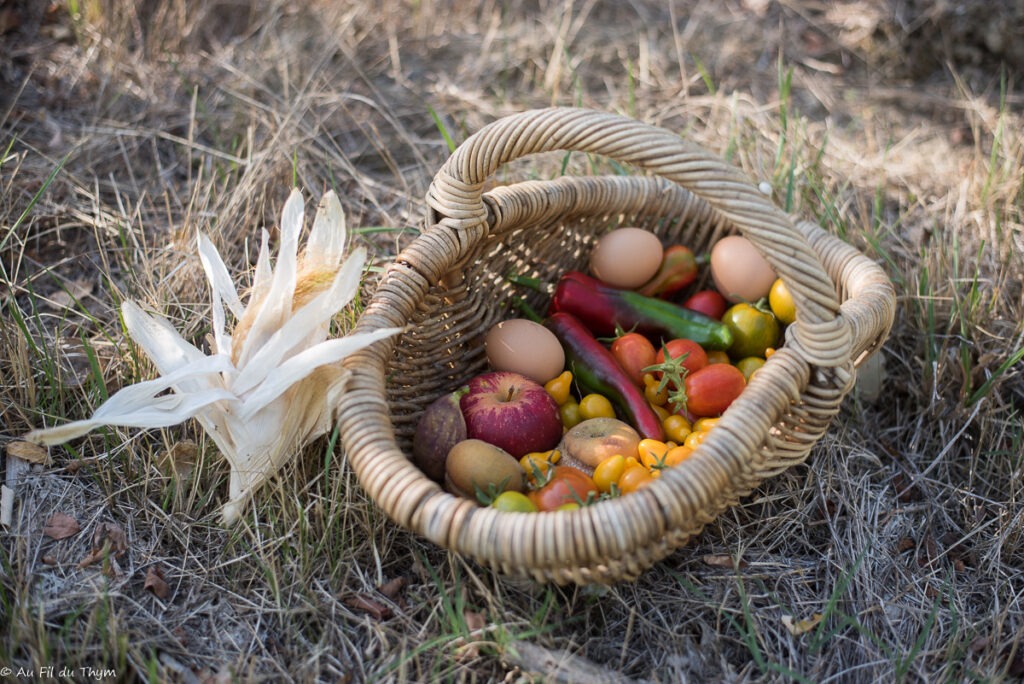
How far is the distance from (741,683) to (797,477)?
63cm

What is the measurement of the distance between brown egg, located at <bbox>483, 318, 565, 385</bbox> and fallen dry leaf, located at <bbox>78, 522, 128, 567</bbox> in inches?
37.2

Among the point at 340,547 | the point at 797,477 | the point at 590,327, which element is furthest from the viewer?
the point at 590,327

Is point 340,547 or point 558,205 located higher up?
point 558,205

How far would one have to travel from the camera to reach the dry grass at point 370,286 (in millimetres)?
1760

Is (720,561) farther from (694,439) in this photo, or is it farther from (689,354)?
(689,354)

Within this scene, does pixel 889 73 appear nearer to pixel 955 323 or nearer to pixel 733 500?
→ pixel 955 323

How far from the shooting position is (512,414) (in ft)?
6.37

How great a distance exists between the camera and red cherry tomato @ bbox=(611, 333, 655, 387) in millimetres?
2195

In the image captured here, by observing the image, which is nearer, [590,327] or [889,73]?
[590,327]

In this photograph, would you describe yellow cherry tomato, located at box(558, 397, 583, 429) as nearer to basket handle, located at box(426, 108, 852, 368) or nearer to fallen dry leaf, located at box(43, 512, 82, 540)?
basket handle, located at box(426, 108, 852, 368)

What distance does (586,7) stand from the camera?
3.87m

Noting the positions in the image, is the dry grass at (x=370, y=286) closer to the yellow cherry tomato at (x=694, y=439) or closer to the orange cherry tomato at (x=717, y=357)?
the yellow cherry tomato at (x=694, y=439)

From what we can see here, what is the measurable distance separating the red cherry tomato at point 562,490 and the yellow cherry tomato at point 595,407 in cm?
27

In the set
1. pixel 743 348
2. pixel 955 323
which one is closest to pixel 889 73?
pixel 955 323
